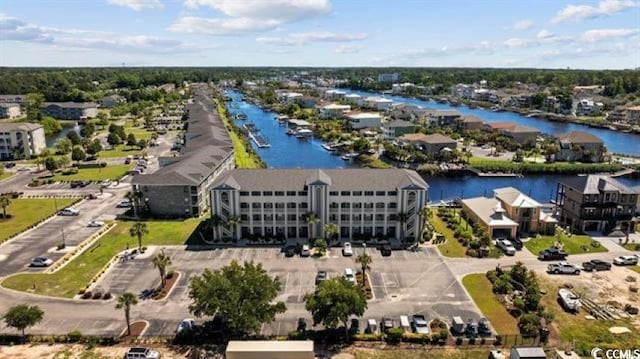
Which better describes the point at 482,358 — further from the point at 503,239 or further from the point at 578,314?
the point at 503,239

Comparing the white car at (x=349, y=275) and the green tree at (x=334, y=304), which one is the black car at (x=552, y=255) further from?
the green tree at (x=334, y=304)

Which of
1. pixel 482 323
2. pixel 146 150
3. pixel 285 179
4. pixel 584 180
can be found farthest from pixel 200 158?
pixel 584 180

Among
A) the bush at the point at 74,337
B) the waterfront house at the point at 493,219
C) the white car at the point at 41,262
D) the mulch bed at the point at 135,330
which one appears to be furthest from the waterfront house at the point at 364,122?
the bush at the point at 74,337

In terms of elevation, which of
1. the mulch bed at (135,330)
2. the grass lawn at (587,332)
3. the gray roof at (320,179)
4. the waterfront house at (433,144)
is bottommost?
the mulch bed at (135,330)

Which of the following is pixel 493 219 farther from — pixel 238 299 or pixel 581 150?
pixel 581 150

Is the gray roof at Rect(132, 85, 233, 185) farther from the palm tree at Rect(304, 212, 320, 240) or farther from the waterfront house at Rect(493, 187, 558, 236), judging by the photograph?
the waterfront house at Rect(493, 187, 558, 236)

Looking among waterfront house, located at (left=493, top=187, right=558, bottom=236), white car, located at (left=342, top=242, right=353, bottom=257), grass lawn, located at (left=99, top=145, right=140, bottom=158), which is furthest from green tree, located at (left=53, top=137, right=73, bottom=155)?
waterfront house, located at (left=493, top=187, right=558, bottom=236)
